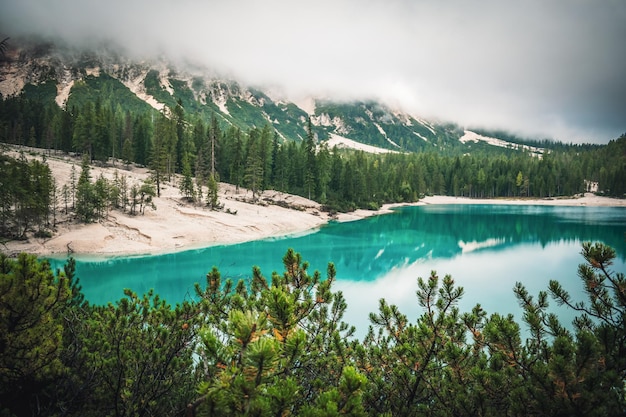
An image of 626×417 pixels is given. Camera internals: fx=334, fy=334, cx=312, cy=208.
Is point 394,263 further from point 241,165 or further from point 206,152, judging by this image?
point 206,152

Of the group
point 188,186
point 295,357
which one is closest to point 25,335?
point 295,357

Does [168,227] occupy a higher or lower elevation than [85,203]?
lower

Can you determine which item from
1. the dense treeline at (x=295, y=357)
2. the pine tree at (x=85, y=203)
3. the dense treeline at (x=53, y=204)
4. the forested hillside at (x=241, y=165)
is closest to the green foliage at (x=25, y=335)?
the dense treeline at (x=295, y=357)

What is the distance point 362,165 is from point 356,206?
630 inches

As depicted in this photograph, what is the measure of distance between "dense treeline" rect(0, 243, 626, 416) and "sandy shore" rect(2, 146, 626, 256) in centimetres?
2128

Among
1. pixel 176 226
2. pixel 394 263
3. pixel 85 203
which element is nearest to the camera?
pixel 394 263

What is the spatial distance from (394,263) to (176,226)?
25.0 m

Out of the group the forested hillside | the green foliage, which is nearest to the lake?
the green foliage

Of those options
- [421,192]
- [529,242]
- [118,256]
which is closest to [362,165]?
[421,192]

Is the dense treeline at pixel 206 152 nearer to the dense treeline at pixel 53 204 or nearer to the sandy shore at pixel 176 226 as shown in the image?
the sandy shore at pixel 176 226

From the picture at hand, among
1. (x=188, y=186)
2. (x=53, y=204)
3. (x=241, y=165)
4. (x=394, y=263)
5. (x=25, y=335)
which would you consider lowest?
(x=394, y=263)

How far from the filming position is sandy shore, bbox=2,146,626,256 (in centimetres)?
3161

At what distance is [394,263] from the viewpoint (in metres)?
31.5

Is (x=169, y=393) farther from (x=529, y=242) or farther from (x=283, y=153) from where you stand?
(x=283, y=153)
